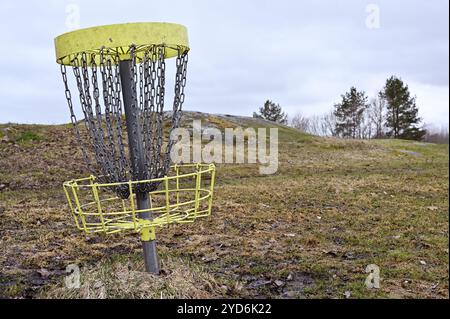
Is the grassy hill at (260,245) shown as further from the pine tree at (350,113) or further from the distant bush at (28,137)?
the pine tree at (350,113)

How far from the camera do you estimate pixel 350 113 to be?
147 ft

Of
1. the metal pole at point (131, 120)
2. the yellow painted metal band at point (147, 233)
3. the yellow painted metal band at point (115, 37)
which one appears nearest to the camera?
the yellow painted metal band at point (115, 37)

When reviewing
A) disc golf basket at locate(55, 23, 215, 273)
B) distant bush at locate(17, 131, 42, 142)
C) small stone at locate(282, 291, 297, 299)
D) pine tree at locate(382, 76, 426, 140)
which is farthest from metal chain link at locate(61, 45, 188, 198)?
pine tree at locate(382, 76, 426, 140)

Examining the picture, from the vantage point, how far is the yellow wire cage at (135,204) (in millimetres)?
3373

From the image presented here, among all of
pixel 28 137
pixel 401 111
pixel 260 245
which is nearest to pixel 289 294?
pixel 260 245

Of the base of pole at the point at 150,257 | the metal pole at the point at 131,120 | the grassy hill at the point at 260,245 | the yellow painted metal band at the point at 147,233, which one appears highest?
the metal pole at the point at 131,120

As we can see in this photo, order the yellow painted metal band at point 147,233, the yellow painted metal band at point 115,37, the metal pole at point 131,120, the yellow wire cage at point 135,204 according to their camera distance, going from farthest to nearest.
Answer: the yellow painted metal band at point 147,233
the metal pole at point 131,120
the yellow wire cage at point 135,204
the yellow painted metal band at point 115,37

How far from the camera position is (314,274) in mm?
4332

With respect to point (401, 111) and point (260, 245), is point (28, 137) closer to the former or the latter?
point (260, 245)

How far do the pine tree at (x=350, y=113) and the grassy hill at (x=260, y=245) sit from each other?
34.3 meters

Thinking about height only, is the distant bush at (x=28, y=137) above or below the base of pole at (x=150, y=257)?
above

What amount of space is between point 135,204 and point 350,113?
4145 cm

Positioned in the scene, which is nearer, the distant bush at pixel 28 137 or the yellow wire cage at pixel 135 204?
the yellow wire cage at pixel 135 204

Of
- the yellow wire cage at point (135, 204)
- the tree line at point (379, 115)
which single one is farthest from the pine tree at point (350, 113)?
the yellow wire cage at point (135, 204)
